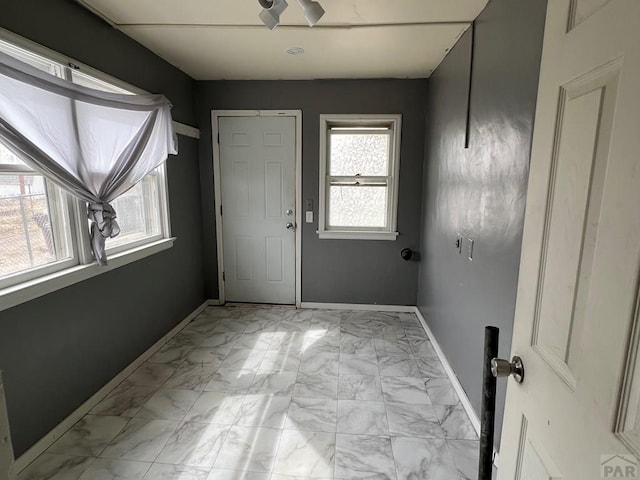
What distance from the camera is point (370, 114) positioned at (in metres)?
3.41

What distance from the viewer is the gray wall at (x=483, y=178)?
4.99ft

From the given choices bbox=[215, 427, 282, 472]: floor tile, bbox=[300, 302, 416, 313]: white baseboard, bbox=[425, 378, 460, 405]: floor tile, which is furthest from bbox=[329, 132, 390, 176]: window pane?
bbox=[215, 427, 282, 472]: floor tile

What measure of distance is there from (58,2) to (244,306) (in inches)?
116

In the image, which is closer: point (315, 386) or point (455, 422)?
point (455, 422)

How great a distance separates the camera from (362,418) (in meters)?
2.03

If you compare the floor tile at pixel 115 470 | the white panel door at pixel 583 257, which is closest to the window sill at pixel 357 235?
the floor tile at pixel 115 470

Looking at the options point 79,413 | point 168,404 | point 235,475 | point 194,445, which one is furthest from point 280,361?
point 79,413

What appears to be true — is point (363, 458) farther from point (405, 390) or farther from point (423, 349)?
point (423, 349)

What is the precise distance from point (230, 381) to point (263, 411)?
44cm

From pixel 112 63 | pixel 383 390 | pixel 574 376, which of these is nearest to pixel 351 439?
pixel 383 390

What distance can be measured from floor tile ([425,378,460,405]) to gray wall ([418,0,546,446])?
14 cm

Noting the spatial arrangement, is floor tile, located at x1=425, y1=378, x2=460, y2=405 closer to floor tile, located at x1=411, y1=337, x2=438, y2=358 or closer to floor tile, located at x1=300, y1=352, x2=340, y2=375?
floor tile, located at x1=411, y1=337, x2=438, y2=358

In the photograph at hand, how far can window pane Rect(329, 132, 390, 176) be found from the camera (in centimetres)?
353

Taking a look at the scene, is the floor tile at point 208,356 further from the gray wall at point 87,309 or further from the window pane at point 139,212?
the window pane at point 139,212
